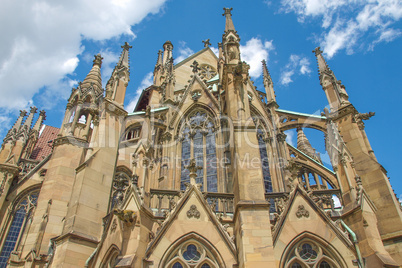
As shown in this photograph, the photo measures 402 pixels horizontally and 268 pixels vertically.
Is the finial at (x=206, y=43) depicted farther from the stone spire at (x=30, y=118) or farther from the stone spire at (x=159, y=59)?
the stone spire at (x=30, y=118)

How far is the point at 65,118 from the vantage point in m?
17.0

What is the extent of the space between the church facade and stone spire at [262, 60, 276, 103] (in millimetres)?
71

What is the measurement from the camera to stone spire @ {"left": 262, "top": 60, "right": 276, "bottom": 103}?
59.3 ft

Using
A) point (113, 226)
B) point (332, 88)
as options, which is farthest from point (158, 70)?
point (113, 226)

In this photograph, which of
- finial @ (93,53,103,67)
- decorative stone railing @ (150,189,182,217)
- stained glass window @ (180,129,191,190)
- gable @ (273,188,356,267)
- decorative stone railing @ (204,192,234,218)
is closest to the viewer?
gable @ (273,188,356,267)

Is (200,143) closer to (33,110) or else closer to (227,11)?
(227,11)

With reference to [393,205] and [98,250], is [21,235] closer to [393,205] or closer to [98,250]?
[98,250]

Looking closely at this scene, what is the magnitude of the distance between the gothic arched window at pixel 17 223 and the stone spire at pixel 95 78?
6778mm

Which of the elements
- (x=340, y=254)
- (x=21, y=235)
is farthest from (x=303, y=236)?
(x=21, y=235)

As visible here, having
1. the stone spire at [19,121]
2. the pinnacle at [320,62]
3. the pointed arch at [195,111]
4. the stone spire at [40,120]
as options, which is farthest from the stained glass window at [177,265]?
the stone spire at [40,120]

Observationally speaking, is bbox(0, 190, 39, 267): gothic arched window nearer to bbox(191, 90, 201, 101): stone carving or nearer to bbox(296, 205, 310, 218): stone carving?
bbox(191, 90, 201, 101): stone carving

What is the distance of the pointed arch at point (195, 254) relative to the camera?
889cm

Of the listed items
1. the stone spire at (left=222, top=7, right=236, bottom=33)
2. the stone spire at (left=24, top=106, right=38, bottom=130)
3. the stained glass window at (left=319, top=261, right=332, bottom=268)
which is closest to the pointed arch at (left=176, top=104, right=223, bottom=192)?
the stone spire at (left=222, top=7, right=236, bottom=33)

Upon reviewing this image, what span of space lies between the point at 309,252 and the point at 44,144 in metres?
25.2
